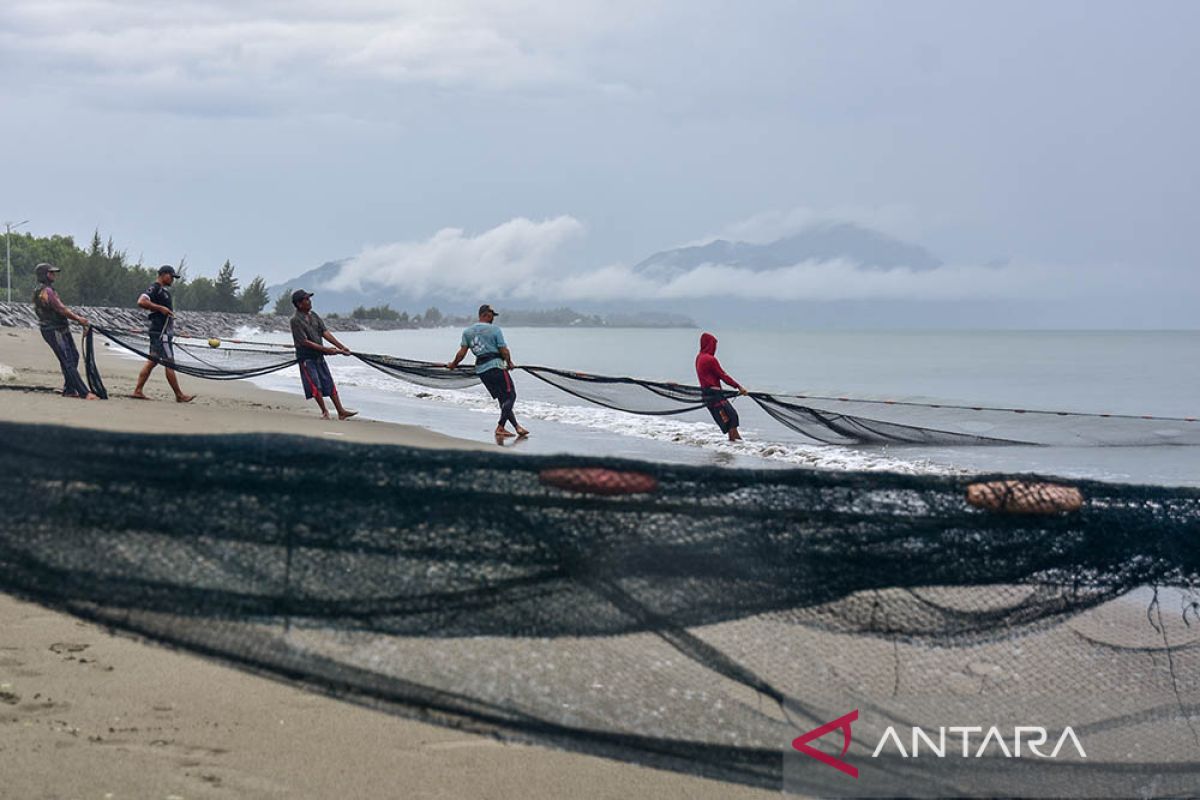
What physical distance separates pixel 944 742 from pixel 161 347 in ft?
45.2

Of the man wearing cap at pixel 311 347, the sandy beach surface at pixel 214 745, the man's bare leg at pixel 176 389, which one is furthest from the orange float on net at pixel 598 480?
the man's bare leg at pixel 176 389

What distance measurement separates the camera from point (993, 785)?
3.08 m

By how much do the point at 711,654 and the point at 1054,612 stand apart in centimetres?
97

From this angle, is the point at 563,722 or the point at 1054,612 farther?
the point at 1054,612

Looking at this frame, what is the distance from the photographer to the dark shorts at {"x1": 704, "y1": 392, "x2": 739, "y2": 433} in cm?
1377

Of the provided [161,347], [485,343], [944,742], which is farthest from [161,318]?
[944,742]

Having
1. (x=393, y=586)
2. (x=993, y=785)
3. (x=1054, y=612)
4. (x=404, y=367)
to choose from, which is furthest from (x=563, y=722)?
(x=404, y=367)

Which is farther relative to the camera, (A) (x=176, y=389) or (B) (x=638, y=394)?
(A) (x=176, y=389)

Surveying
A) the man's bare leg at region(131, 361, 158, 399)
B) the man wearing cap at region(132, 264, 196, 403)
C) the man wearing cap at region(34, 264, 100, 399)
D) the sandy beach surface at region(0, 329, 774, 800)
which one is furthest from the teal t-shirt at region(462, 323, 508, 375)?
the sandy beach surface at region(0, 329, 774, 800)

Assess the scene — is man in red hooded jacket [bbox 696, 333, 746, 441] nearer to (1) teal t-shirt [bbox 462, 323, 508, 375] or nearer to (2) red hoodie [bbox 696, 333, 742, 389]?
(2) red hoodie [bbox 696, 333, 742, 389]

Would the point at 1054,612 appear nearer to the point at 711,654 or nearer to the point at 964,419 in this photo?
the point at 711,654

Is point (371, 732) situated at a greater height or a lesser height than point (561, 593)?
lesser

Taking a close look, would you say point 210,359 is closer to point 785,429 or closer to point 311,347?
point 311,347

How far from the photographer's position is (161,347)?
596 inches
